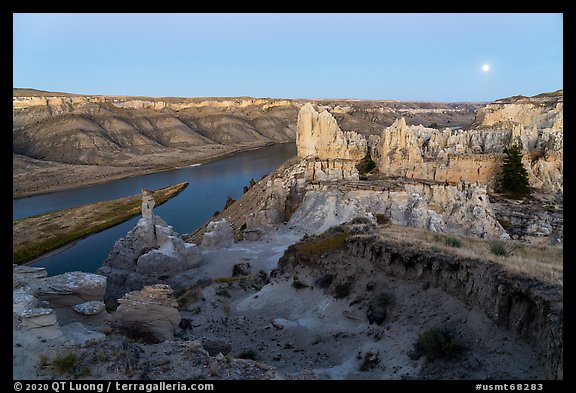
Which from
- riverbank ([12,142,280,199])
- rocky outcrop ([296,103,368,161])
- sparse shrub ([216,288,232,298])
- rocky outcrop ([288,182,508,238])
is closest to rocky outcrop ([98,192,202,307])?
sparse shrub ([216,288,232,298])

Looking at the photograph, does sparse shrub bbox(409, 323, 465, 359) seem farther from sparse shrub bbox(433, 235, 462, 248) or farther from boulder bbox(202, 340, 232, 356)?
boulder bbox(202, 340, 232, 356)

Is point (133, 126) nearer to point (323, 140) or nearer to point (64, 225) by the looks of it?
point (64, 225)

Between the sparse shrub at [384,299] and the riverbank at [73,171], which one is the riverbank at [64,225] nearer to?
the riverbank at [73,171]

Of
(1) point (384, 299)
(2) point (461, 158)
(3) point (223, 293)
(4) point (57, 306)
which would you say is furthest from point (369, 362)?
(2) point (461, 158)

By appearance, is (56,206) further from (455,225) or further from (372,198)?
(455,225)
